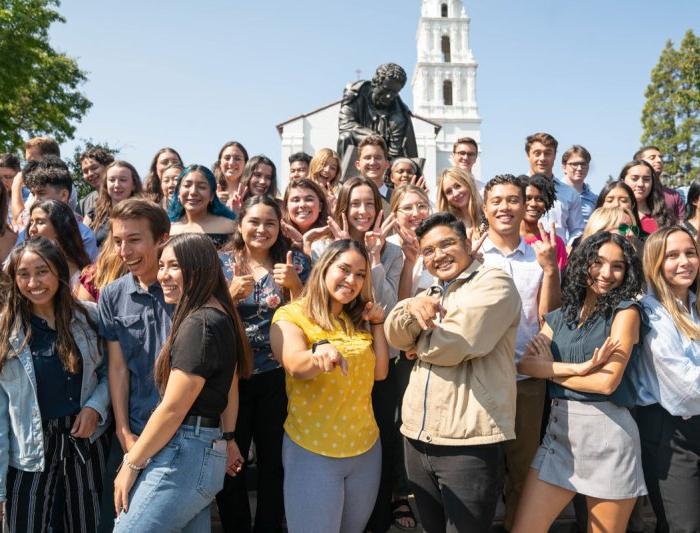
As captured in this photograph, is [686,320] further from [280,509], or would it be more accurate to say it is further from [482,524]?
[280,509]

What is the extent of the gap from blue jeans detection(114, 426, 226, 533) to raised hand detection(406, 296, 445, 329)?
1039 mm

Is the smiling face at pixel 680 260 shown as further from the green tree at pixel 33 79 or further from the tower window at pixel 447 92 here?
the tower window at pixel 447 92

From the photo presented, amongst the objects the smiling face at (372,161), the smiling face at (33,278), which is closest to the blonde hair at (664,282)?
the smiling face at (372,161)

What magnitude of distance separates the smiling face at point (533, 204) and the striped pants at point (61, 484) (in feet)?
10.9

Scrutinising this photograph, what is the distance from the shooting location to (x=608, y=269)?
10.1 ft

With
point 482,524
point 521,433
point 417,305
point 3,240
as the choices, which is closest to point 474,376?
point 417,305

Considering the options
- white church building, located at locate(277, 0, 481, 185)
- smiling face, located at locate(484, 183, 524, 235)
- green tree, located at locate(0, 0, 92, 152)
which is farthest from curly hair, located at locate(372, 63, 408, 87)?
white church building, located at locate(277, 0, 481, 185)

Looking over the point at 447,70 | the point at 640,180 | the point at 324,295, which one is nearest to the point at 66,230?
the point at 324,295

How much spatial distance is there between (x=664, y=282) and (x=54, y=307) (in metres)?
3.43

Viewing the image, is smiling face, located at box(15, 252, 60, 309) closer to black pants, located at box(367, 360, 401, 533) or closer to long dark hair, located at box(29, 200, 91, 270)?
long dark hair, located at box(29, 200, 91, 270)

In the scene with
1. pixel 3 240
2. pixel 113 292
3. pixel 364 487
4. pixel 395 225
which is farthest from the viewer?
pixel 3 240

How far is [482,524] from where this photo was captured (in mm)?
2691

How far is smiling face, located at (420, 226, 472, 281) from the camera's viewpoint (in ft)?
9.45

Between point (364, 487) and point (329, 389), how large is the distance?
0.52 m
